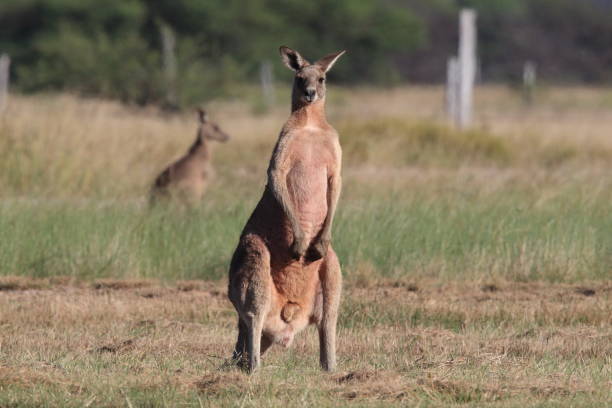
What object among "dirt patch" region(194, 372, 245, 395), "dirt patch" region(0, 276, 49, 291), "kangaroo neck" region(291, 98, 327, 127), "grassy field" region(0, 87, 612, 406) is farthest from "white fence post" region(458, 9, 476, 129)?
"dirt patch" region(194, 372, 245, 395)

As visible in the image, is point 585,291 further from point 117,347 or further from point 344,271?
point 117,347

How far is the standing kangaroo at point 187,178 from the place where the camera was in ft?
38.3

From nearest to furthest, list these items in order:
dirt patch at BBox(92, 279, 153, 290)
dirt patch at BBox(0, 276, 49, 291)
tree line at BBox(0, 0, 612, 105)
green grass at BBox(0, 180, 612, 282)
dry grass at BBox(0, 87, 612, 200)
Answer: dirt patch at BBox(0, 276, 49, 291) < dirt patch at BBox(92, 279, 153, 290) < green grass at BBox(0, 180, 612, 282) < dry grass at BBox(0, 87, 612, 200) < tree line at BBox(0, 0, 612, 105)

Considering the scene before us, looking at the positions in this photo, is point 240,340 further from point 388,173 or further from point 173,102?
point 173,102

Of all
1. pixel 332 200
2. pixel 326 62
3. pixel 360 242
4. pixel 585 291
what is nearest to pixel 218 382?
pixel 332 200

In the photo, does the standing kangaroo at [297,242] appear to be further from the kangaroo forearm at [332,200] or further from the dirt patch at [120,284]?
the dirt patch at [120,284]

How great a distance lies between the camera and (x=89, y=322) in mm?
7926

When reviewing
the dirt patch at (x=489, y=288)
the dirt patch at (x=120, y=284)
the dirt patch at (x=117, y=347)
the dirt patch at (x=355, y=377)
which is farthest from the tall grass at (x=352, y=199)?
→ the dirt patch at (x=355, y=377)

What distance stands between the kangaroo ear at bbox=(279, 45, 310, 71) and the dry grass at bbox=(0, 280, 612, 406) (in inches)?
59.5

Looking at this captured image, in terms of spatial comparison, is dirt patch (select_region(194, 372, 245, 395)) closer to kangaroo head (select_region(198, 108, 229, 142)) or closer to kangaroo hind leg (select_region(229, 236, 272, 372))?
kangaroo hind leg (select_region(229, 236, 272, 372))

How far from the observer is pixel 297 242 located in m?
6.02

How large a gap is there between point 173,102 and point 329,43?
921 inches

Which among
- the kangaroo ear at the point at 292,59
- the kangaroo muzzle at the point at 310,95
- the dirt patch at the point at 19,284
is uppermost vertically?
the kangaroo ear at the point at 292,59

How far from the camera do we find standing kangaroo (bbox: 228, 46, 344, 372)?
6.03 meters
